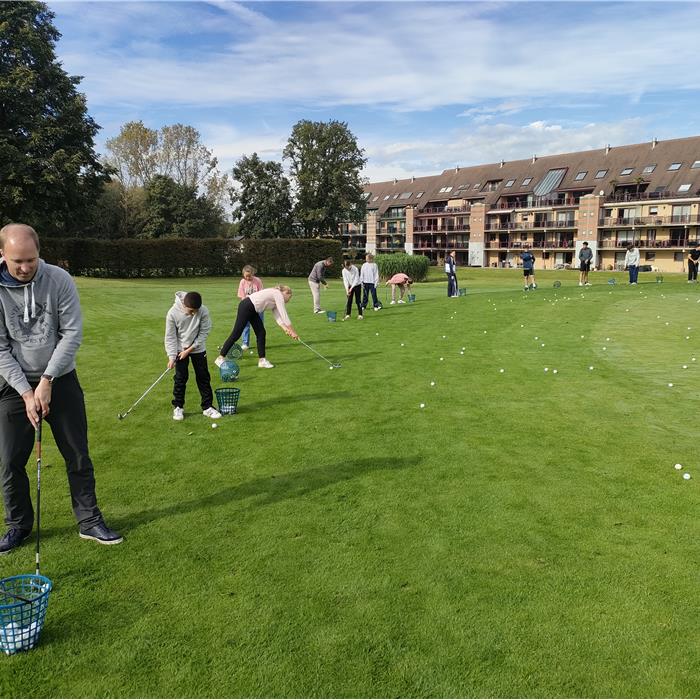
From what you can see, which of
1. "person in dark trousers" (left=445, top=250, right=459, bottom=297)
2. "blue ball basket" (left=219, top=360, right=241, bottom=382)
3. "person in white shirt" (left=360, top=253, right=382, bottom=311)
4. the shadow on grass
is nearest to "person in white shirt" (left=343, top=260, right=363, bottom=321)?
"person in white shirt" (left=360, top=253, right=382, bottom=311)

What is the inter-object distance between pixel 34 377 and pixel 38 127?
140 feet

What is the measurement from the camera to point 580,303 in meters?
23.8

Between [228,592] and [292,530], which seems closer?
[228,592]

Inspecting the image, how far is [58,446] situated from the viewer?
5.15 m

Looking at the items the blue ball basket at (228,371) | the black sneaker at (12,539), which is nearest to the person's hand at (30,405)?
the black sneaker at (12,539)

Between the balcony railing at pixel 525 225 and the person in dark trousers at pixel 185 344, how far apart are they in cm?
8166

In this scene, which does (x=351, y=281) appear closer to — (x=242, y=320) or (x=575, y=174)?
(x=242, y=320)

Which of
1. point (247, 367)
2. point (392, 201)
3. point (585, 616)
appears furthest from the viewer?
point (392, 201)

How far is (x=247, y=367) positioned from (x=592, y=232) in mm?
76701

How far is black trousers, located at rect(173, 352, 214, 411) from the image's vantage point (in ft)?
29.5

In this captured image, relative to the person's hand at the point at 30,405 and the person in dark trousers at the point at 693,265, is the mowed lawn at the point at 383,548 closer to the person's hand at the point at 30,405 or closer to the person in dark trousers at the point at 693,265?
the person's hand at the point at 30,405

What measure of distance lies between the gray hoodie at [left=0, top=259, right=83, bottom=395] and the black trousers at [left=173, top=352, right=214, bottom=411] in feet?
13.1

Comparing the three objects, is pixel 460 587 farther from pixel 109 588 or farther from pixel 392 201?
pixel 392 201

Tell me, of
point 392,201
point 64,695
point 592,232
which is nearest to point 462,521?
point 64,695
